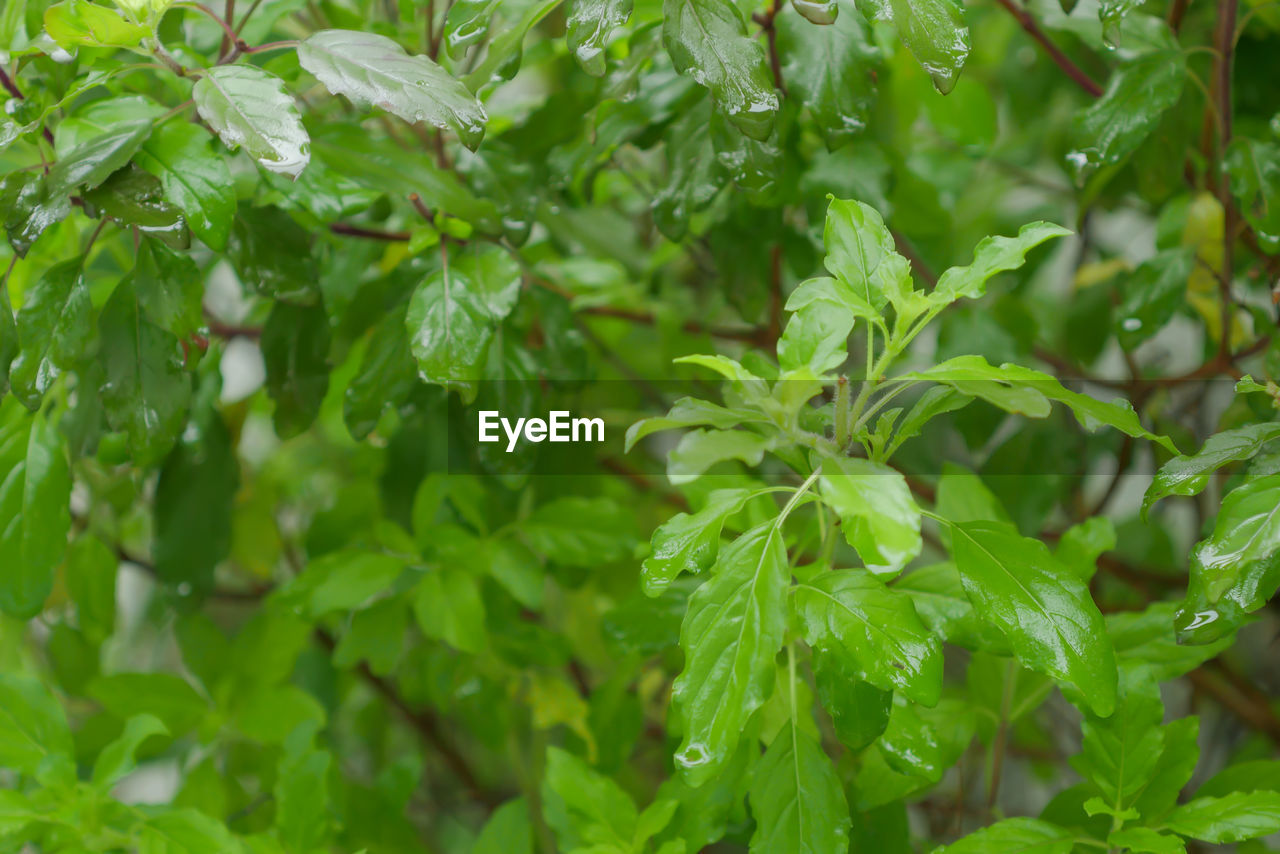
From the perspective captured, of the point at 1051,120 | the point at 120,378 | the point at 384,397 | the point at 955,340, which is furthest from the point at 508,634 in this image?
the point at 1051,120

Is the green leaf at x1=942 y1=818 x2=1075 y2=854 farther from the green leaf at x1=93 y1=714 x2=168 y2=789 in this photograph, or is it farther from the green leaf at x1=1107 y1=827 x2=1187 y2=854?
the green leaf at x1=93 y1=714 x2=168 y2=789

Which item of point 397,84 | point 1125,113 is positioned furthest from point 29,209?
point 1125,113

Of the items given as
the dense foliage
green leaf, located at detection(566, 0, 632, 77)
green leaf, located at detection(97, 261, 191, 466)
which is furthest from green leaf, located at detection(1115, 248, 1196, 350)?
green leaf, located at detection(97, 261, 191, 466)

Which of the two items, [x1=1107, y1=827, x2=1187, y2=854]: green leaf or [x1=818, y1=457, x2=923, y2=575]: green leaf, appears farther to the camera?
Answer: [x1=1107, y1=827, x2=1187, y2=854]: green leaf

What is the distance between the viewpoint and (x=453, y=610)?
70cm

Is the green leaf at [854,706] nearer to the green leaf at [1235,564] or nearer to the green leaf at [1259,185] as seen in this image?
the green leaf at [1235,564]

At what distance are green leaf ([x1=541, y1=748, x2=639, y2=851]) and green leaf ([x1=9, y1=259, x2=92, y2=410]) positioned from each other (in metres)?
0.38

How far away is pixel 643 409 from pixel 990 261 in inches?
22.5

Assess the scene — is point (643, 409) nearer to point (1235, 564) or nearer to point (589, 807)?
point (589, 807)

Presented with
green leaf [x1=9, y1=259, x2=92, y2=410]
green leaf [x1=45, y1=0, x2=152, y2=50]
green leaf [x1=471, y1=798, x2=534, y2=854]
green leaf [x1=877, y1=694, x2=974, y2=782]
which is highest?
green leaf [x1=45, y1=0, x2=152, y2=50]

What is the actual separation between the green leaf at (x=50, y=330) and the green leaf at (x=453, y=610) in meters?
0.28

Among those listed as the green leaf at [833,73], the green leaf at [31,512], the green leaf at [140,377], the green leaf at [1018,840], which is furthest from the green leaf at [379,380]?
the green leaf at [1018,840]

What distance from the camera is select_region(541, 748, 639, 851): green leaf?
59cm

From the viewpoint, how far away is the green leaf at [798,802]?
0.51 metres
